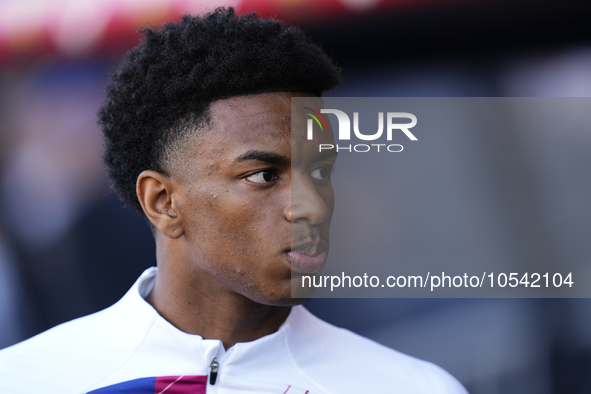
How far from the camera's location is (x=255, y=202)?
5.44 ft

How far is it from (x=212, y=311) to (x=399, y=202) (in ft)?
4.36

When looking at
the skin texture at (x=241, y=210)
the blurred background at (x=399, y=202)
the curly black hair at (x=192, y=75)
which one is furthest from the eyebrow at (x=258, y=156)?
the blurred background at (x=399, y=202)

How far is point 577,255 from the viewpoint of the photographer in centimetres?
272

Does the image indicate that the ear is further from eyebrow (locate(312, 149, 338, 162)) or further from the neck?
eyebrow (locate(312, 149, 338, 162))

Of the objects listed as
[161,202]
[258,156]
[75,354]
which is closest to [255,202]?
[258,156]

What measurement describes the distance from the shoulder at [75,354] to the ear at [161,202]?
353 millimetres

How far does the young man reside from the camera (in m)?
1.67

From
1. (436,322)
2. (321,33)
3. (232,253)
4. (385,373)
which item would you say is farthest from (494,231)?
(232,253)

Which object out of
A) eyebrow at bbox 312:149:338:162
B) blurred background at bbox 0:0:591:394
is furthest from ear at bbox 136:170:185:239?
blurred background at bbox 0:0:591:394

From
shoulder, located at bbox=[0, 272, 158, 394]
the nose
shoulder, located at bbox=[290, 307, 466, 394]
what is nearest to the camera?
the nose

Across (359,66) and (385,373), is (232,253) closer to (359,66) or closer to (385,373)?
(385,373)

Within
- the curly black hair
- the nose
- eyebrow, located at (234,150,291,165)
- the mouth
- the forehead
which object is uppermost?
the curly black hair

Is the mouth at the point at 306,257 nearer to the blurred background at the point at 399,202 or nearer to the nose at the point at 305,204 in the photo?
the nose at the point at 305,204

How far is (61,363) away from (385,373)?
1.25 metres
